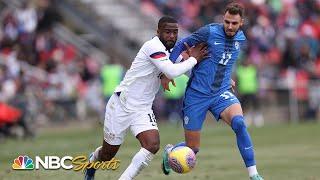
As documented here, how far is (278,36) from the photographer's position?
3494cm

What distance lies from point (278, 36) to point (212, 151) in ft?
50.1

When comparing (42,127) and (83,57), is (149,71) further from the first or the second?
(83,57)

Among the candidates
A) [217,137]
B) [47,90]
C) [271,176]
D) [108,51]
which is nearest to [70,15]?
[108,51]

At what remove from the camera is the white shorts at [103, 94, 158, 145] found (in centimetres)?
1245

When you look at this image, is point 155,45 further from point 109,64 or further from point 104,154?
point 109,64

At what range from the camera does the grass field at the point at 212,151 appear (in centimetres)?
1504

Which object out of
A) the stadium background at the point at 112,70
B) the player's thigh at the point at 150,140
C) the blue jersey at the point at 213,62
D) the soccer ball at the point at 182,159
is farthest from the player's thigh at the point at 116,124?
the stadium background at the point at 112,70

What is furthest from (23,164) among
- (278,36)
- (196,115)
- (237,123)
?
(278,36)

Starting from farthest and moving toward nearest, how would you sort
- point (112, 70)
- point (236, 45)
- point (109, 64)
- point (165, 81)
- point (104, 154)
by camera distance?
point (109, 64), point (112, 70), point (236, 45), point (104, 154), point (165, 81)

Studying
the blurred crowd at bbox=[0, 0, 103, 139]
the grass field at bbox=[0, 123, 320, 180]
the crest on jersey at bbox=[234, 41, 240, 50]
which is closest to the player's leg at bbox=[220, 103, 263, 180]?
the crest on jersey at bbox=[234, 41, 240, 50]

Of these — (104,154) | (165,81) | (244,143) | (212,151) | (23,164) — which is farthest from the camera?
(212,151)

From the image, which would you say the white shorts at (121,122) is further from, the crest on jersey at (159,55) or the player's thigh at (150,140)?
the crest on jersey at (159,55)

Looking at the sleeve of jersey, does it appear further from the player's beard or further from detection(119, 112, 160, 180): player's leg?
detection(119, 112, 160, 180): player's leg

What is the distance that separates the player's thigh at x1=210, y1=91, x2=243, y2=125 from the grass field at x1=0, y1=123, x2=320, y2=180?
1.93 m
